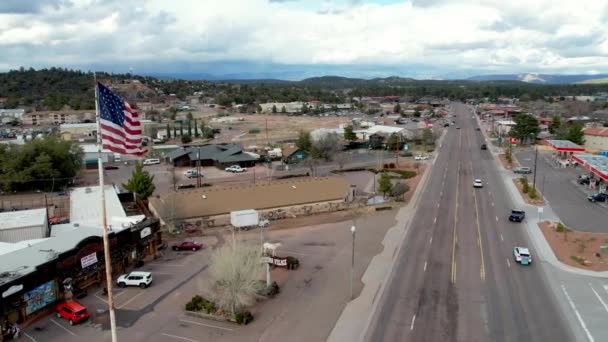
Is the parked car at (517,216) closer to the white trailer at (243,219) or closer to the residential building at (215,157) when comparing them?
the white trailer at (243,219)

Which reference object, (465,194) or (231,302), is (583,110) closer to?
(465,194)

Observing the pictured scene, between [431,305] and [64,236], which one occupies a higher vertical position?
[64,236]

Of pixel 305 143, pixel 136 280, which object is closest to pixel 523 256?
pixel 136 280

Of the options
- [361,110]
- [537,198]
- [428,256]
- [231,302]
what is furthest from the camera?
[361,110]

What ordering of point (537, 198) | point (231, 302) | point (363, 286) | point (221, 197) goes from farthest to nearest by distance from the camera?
point (537, 198) < point (221, 197) < point (363, 286) < point (231, 302)

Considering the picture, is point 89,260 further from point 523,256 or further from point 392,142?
point 392,142

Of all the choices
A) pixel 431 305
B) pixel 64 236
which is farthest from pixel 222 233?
pixel 431 305
